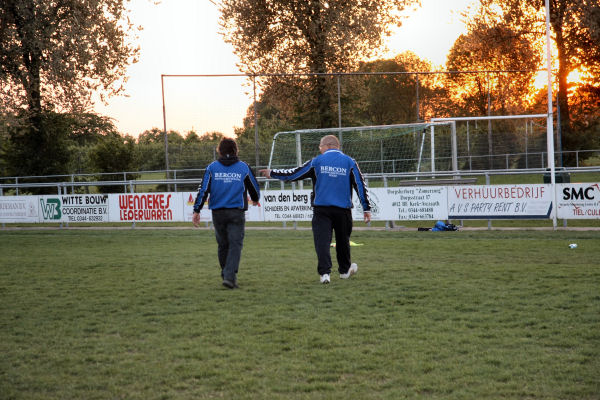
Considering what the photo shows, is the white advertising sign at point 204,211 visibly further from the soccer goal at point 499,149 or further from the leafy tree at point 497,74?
the leafy tree at point 497,74

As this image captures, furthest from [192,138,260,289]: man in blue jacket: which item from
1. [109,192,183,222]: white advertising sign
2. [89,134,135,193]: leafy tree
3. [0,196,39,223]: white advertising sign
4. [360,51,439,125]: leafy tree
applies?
[360,51,439,125]: leafy tree

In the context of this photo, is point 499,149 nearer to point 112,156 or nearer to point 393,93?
point 112,156

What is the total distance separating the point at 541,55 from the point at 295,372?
105 feet

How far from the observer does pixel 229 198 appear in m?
8.40

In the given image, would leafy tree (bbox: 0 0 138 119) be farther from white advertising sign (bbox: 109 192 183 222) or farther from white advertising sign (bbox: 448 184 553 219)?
white advertising sign (bbox: 448 184 553 219)

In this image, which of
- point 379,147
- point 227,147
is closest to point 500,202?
point 227,147

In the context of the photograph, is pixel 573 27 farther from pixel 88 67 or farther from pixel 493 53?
pixel 88 67

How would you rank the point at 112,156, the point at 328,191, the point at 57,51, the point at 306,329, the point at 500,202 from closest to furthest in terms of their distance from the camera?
1. the point at 306,329
2. the point at 328,191
3. the point at 500,202
4. the point at 57,51
5. the point at 112,156

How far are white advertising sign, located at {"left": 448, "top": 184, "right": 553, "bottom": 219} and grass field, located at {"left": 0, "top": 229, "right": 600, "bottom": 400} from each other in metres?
3.92

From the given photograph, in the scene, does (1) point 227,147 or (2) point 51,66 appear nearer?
(1) point 227,147

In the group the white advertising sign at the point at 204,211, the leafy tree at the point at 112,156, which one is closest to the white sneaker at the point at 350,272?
the white advertising sign at the point at 204,211

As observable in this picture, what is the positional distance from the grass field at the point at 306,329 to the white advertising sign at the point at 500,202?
12.9ft

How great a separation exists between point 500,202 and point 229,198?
907 cm

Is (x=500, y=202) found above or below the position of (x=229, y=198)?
below
